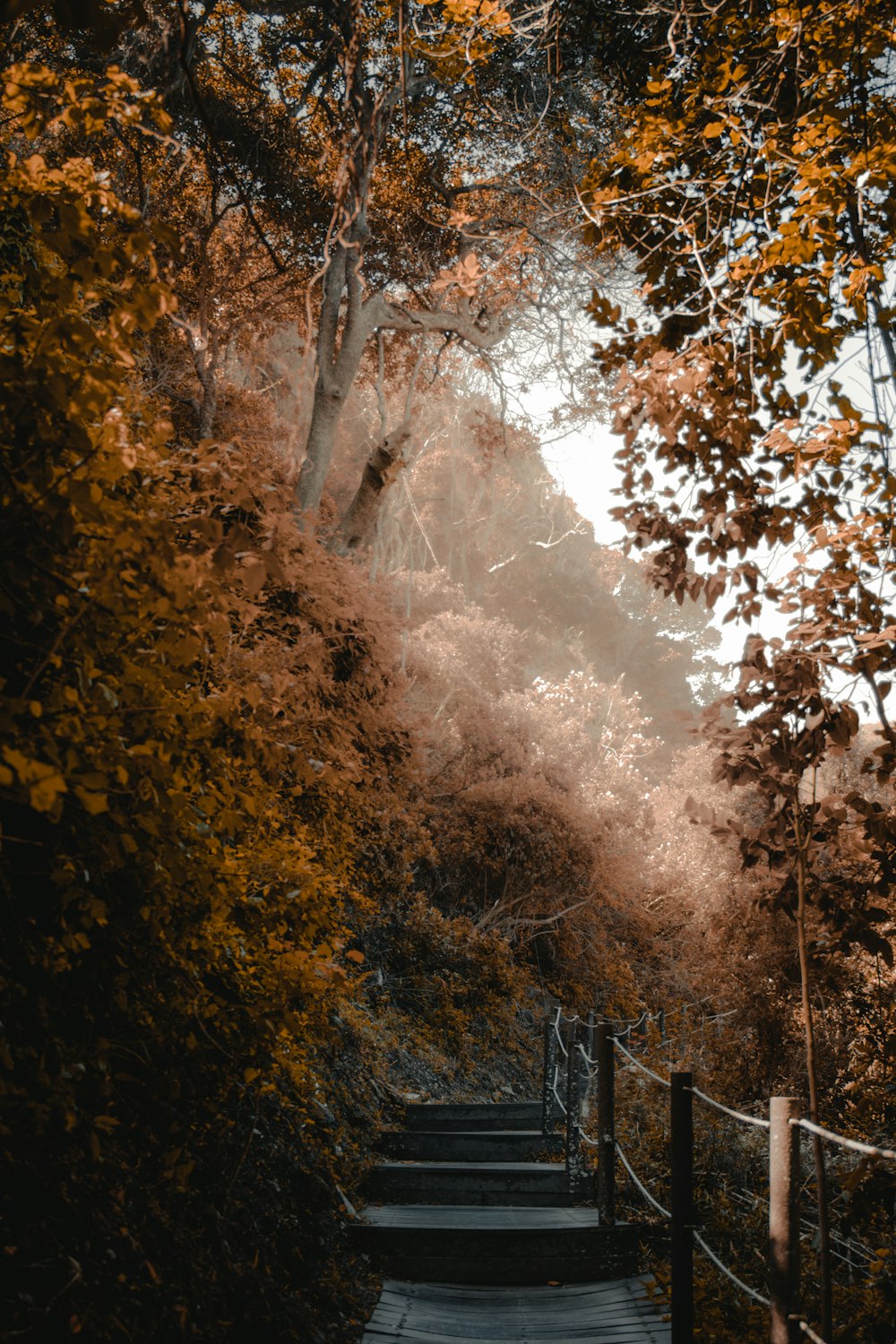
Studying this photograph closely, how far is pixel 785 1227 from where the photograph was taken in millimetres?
2621

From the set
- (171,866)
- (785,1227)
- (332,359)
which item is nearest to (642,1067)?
(785,1227)

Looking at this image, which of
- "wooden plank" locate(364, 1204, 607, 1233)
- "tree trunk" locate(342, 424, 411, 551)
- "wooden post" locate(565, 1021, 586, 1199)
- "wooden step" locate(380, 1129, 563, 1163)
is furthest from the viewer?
"tree trunk" locate(342, 424, 411, 551)

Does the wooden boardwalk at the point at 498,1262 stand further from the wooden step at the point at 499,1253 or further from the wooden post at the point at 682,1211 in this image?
the wooden post at the point at 682,1211

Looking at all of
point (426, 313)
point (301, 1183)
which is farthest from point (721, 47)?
point (426, 313)

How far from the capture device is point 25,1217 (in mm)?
2533

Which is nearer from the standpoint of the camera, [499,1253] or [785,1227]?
[785,1227]

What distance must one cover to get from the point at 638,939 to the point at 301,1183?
13707mm

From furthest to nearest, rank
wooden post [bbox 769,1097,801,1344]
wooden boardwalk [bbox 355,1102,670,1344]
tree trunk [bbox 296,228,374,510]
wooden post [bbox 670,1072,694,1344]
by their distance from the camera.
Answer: tree trunk [bbox 296,228,374,510] < wooden boardwalk [bbox 355,1102,670,1344] < wooden post [bbox 670,1072,694,1344] < wooden post [bbox 769,1097,801,1344]

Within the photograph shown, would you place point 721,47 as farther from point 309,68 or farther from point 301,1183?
point 309,68

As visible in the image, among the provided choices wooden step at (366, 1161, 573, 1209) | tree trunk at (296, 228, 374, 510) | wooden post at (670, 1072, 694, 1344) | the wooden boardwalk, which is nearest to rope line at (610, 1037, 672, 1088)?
wooden post at (670, 1072, 694, 1344)

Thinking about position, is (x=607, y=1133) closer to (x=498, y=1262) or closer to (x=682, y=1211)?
(x=498, y=1262)

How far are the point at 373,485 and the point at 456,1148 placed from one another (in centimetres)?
692

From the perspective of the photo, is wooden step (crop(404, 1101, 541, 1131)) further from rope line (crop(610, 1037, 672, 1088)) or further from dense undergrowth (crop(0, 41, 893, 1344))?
rope line (crop(610, 1037, 672, 1088))

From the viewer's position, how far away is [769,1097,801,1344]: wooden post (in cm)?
259
